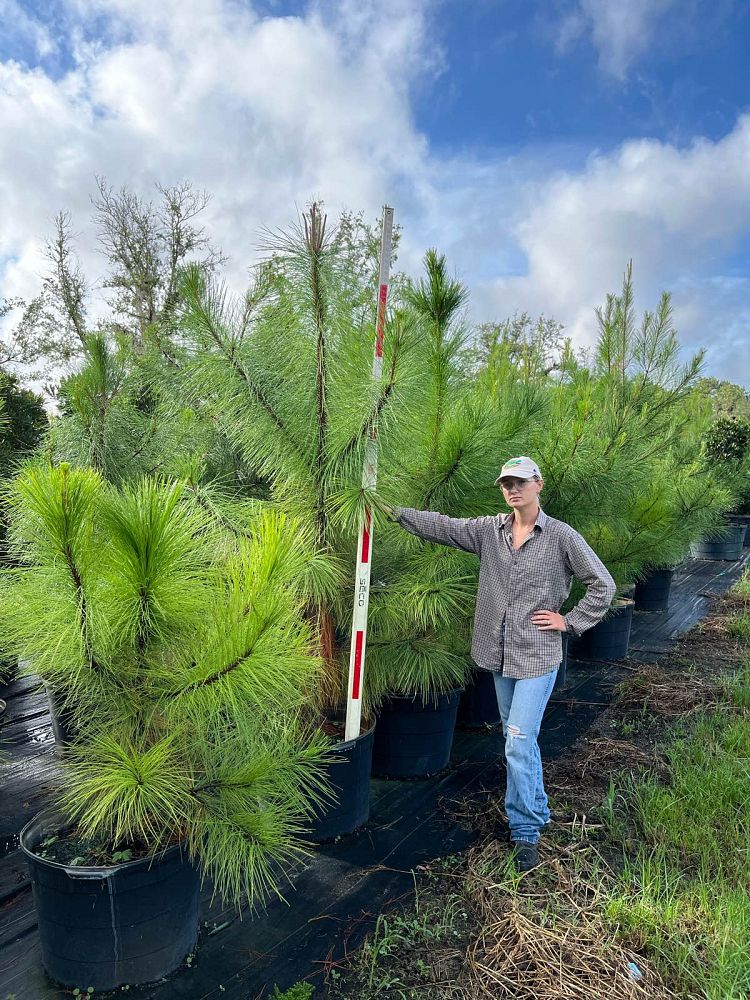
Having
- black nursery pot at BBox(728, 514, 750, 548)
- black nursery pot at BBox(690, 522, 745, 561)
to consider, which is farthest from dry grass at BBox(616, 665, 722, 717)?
black nursery pot at BBox(728, 514, 750, 548)

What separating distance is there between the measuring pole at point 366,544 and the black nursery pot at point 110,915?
2.45 ft

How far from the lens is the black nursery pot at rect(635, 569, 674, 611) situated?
6.47m

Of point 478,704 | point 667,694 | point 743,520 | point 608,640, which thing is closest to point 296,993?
point 478,704

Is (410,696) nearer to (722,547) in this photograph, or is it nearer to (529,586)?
(529,586)

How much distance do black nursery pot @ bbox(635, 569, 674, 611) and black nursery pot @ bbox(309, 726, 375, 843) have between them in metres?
4.68

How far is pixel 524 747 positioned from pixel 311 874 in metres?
0.79

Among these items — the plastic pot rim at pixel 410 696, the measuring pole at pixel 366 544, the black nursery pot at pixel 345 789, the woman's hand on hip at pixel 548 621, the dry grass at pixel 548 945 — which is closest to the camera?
the dry grass at pixel 548 945

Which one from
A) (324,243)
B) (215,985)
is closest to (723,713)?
(215,985)

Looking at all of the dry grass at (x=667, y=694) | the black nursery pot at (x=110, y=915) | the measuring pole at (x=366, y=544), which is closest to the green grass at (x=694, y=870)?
the dry grass at (x=667, y=694)

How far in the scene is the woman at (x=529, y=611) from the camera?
2191mm

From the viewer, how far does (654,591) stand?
21.5ft

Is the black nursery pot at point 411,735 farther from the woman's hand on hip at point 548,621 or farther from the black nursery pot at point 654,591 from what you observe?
the black nursery pot at point 654,591

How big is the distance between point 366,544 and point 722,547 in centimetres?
928

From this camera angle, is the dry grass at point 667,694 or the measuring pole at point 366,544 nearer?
the measuring pole at point 366,544
